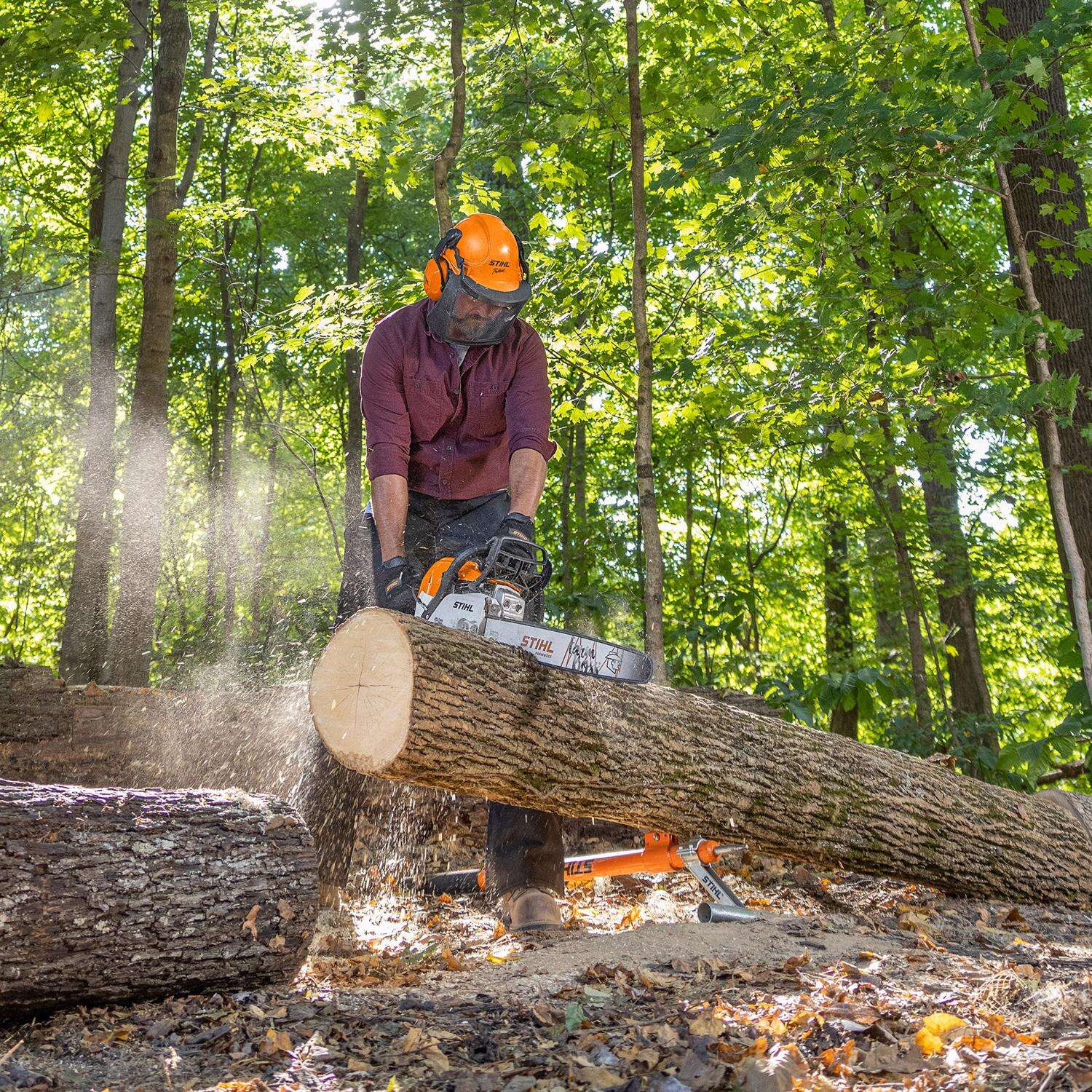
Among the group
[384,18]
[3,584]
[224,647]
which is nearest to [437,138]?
[224,647]

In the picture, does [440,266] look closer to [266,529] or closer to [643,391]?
[643,391]

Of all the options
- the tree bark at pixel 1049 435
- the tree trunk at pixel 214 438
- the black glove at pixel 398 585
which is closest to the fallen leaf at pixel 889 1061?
the black glove at pixel 398 585

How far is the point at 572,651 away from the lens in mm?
3209

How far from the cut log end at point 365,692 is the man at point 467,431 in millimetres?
469

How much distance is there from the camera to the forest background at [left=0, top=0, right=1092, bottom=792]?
5.34 meters

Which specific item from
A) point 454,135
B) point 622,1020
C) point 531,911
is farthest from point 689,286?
point 622,1020

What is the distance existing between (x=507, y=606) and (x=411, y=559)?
0.72m

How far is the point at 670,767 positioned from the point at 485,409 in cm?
157

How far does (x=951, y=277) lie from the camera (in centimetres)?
530

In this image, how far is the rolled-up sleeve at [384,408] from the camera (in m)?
3.69

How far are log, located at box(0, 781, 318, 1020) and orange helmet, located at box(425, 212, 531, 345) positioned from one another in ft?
6.32

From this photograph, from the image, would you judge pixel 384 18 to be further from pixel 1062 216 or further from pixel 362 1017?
pixel 362 1017

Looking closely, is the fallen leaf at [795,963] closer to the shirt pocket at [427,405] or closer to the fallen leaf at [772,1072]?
the fallen leaf at [772,1072]

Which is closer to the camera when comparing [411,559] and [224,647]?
[411,559]
